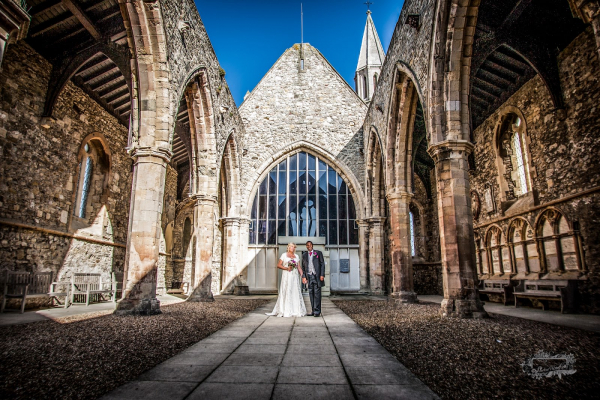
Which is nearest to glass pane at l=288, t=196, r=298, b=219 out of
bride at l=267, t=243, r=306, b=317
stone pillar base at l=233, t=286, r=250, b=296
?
stone pillar base at l=233, t=286, r=250, b=296

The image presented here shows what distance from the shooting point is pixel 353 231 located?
15.2 metres

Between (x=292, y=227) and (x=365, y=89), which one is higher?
(x=365, y=89)

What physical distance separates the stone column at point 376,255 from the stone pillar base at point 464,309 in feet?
24.8

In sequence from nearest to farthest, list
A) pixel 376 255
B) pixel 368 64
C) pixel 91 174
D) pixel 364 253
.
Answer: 1. pixel 91 174
2. pixel 376 255
3. pixel 364 253
4. pixel 368 64

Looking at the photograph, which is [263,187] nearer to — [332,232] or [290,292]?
[332,232]

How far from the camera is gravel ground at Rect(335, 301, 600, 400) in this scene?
93.7 inches

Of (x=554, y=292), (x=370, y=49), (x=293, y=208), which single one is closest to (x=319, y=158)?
(x=293, y=208)

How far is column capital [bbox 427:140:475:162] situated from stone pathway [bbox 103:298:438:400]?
4.14 meters

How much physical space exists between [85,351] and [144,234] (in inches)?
128

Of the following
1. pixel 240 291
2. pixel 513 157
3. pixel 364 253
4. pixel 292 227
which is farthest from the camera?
pixel 292 227

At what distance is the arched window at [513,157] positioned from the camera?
33.5 ft

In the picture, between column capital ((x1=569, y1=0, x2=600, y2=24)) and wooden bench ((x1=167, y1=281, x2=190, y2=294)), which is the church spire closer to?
wooden bench ((x1=167, y1=281, x2=190, y2=294))

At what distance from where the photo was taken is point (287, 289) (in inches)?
259

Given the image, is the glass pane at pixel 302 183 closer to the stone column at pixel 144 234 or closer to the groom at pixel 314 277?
the groom at pixel 314 277
